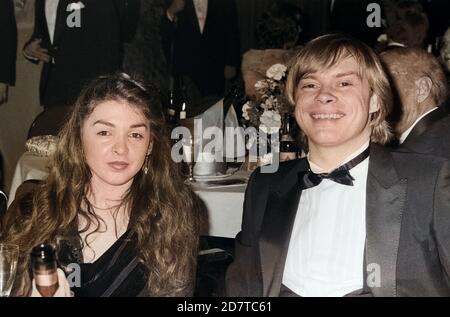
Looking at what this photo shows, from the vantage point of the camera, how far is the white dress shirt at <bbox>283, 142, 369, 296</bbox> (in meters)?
1.68

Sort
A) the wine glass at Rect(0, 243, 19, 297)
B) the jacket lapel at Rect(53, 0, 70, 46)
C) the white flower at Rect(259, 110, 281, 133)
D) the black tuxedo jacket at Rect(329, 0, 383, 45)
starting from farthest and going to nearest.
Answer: the black tuxedo jacket at Rect(329, 0, 383, 45)
the jacket lapel at Rect(53, 0, 70, 46)
the white flower at Rect(259, 110, 281, 133)
the wine glass at Rect(0, 243, 19, 297)

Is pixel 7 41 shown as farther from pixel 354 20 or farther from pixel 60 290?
pixel 60 290

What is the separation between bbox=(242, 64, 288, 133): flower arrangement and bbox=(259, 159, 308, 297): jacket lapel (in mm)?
1194

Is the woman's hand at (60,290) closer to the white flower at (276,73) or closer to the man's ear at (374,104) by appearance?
the man's ear at (374,104)

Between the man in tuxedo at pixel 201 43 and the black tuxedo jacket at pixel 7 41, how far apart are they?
146cm

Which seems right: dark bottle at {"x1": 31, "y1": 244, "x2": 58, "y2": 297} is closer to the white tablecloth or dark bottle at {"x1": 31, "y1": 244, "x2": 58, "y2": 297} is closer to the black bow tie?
the black bow tie

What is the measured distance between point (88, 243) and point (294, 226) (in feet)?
2.15

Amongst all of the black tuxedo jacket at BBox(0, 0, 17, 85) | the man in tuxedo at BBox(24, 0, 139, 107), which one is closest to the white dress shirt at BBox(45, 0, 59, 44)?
the man in tuxedo at BBox(24, 0, 139, 107)

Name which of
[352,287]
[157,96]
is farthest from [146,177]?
[352,287]

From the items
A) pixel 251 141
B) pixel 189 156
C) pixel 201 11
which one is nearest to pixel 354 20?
pixel 201 11

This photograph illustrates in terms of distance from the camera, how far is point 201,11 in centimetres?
548

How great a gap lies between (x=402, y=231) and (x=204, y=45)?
405 centimetres

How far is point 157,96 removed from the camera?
1.94m
